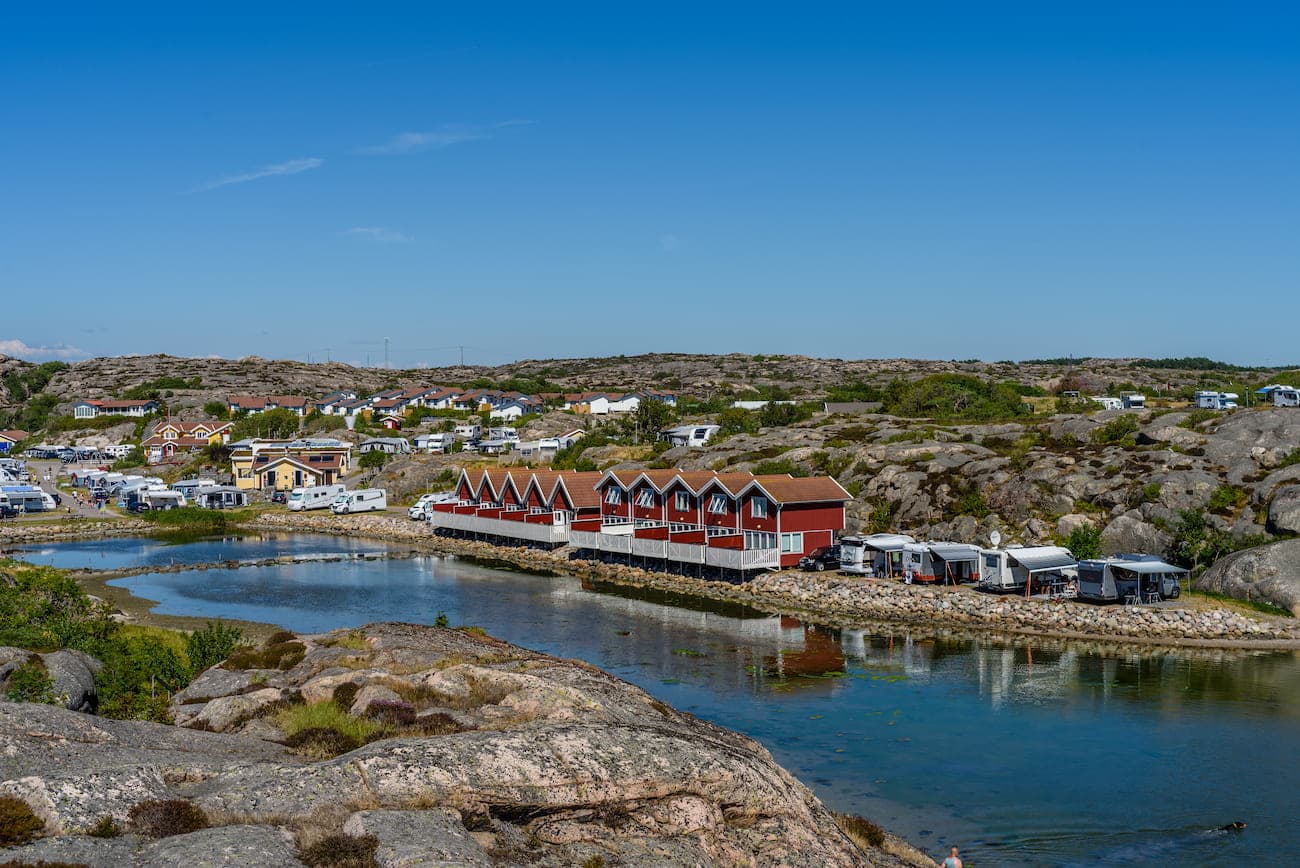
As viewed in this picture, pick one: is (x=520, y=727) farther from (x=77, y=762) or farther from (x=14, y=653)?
(x=14, y=653)

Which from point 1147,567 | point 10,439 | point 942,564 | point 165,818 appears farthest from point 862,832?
point 10,439

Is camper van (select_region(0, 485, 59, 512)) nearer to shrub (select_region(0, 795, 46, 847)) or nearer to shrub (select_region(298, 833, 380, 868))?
shrub (select_region(0, 795, 46, 847))

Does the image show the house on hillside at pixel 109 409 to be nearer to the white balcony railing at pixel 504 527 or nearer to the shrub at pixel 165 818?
the white balcony railing at pixel 504 527

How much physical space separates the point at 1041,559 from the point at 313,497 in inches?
2321

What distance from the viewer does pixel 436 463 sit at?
8556 cm

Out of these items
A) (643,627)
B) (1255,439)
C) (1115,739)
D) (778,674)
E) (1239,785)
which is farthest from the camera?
(1255,439)

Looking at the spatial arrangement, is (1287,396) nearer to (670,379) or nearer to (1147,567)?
(1147,567)

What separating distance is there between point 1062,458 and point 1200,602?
1453 cm

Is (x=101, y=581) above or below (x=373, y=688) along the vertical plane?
below

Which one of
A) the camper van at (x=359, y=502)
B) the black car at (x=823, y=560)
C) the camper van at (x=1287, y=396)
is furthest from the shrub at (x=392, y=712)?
the camper van at (x=1287, y=396)

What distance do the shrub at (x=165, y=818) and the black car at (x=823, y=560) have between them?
37.7 metres

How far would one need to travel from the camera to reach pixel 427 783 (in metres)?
11.5

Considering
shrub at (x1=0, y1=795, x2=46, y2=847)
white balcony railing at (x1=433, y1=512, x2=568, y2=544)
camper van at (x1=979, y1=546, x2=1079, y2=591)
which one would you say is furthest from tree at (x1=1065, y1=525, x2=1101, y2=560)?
shrub at (x1=0, y1=795, x2=46, y2=847)

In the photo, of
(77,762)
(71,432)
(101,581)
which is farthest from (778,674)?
(71,432)
